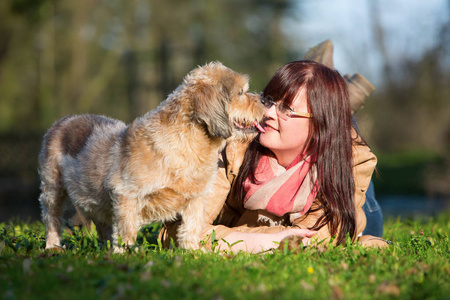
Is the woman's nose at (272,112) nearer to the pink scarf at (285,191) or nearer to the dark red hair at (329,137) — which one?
the dark red hair at (329,137)

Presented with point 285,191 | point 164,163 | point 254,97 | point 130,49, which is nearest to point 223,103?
point 254,97

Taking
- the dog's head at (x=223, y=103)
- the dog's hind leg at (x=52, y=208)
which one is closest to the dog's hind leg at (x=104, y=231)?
the dog's hind leg at (x=52, y=208)

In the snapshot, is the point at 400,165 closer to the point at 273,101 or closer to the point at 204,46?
the point at 204,46

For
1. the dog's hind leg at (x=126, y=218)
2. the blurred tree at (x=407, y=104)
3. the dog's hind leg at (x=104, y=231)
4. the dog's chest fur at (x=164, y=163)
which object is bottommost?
the dog's hind leg at (x=104, y=231)

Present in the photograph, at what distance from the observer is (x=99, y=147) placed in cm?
484

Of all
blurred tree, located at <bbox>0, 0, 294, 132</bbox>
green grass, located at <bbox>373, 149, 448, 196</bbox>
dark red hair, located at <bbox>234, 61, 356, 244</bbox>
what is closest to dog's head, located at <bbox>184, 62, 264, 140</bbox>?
dark red hair, located at <bbox>234, 61, 356, 244</bbox>

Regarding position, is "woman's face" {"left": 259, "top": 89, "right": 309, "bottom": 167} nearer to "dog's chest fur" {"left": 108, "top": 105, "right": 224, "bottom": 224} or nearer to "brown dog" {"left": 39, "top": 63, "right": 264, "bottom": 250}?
"brown dog" {"left": 39, "top": 63, "right": 264, "bottom": 250}

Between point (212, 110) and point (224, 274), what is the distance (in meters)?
1.46

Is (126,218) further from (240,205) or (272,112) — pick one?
(272,112)

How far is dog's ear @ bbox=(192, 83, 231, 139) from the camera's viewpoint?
13.4 feet

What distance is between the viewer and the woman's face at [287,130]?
15.4 ft

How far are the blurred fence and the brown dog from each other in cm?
1126

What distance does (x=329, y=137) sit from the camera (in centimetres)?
466

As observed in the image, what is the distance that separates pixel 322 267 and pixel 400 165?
69.3 ft
